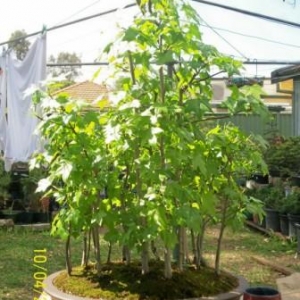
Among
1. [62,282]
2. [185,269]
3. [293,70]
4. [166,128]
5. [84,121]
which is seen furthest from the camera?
[293,70]

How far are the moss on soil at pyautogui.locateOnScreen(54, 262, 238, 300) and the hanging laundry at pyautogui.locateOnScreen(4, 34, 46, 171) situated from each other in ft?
13.1

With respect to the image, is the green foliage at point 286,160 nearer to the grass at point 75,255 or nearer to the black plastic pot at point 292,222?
the grass at point 75,255

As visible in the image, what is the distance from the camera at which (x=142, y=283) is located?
2.57 meters

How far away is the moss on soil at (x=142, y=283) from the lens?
97.3 inches

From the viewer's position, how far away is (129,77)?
2572mm

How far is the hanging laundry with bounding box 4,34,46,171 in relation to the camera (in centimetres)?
662

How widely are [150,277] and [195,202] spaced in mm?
467

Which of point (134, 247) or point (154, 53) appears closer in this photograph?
point (154, 53)

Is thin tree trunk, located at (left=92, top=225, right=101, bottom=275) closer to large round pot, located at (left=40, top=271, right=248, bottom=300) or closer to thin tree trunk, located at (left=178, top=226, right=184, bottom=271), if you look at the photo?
large round pot, located at (left=40, top=271, right=248, bottom=300)

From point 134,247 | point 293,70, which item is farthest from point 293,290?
point 293,70

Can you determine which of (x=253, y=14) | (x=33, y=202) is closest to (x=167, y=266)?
(x=253, y=14)

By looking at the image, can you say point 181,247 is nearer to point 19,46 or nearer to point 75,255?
point 75,255

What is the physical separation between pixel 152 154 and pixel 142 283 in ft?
2.06

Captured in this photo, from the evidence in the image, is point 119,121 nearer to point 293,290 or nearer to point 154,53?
point 154,53
